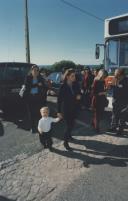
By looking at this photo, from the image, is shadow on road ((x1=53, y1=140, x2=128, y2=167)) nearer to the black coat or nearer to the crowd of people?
the crowd of people

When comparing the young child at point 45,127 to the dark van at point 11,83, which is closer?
the young child at point 45,127

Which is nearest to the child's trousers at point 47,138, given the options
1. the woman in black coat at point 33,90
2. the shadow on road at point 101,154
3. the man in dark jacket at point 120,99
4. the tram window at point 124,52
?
the shadow on road at point 101,154

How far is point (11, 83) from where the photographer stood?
11.4m

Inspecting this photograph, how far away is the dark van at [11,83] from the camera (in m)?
11.2

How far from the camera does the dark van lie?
11.2 metres

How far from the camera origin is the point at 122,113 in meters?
8.84

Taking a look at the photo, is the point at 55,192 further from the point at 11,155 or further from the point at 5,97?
the point at 5,97

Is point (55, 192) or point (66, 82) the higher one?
point (66, 82)

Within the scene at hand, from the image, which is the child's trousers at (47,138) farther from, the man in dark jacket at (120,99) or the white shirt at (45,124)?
the man in dark jacket at (120,99)

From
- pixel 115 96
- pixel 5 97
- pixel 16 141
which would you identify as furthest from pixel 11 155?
pixel 5 97

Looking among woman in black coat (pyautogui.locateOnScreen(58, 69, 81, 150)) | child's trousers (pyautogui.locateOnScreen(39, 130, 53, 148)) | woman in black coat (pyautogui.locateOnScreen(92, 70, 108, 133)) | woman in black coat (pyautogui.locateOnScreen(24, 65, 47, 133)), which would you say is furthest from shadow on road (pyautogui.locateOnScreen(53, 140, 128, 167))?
woman in black coat (pyautogui.locateOnScreen(24, 65, 47, 133))

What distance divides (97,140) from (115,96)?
124 centimetres

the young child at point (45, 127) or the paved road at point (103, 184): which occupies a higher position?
the young child at point (45, 127)

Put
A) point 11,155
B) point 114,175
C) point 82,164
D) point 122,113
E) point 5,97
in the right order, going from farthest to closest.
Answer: point 5,97, point 122,113, point 11,155, point 82,164, point 114,175
